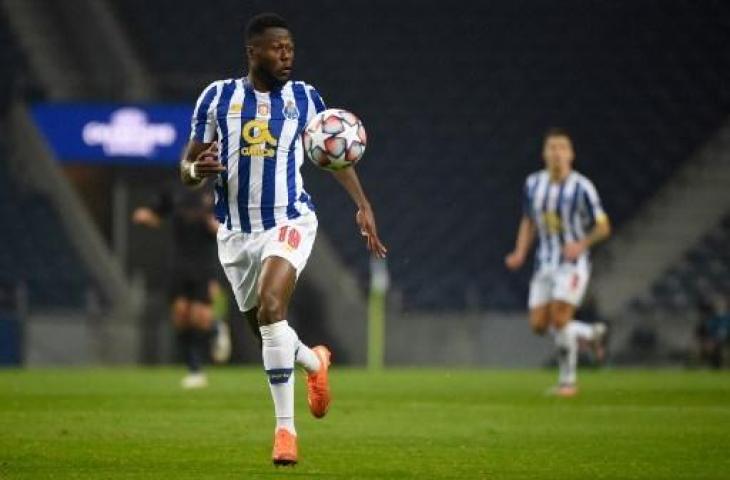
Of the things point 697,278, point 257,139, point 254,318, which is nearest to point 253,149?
point 257,139

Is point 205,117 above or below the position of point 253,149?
above

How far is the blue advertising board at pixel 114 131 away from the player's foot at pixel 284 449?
1429cm

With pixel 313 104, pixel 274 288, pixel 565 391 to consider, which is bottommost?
pixel 565 391

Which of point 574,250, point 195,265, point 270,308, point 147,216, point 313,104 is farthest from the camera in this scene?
point 195,265

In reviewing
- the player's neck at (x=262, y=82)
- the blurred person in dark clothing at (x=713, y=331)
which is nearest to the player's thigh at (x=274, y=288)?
the player's neck at (x=262, y=82)

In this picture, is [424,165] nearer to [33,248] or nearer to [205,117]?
[33,248]

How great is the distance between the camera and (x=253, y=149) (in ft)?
25.9

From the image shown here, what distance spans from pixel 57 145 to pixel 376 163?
5113mm

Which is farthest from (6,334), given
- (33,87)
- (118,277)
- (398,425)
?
(398,425)

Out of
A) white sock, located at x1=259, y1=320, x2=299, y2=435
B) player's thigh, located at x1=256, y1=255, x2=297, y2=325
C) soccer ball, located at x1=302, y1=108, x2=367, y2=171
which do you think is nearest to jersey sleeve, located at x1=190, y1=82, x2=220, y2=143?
soccer ball, located at x1=302, y1=108, x2=367, y2=171

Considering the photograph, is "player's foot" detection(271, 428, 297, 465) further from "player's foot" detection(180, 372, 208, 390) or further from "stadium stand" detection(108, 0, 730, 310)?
"stadium stand" detection(108, 0, 730, 310)

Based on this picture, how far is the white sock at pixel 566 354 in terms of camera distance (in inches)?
547

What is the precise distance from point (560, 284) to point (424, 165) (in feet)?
33.6

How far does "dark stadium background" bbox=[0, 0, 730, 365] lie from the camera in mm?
21375
